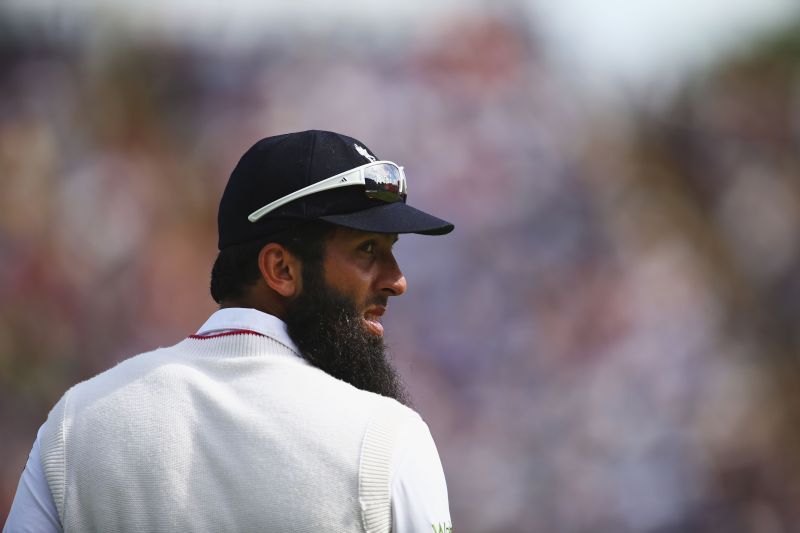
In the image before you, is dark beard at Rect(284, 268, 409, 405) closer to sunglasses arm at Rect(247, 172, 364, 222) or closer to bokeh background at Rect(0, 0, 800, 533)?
sunglasses arm at Rect(247, 172, 364, 222)

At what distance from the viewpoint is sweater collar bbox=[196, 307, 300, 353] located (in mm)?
1821

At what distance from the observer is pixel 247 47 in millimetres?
5641

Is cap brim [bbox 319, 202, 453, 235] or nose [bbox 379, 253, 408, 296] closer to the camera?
cap brim [bbox 319, 202, 453, 235]

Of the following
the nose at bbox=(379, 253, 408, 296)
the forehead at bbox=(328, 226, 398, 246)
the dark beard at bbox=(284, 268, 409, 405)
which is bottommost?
the dark beard at bbox=(284, 268, 409, 405)

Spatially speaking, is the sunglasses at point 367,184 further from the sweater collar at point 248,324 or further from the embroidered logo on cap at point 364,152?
the sweater collar at point 248,324

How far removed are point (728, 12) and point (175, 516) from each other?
496 centimetres

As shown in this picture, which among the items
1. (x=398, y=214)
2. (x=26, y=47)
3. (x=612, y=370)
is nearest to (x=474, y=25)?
(x=612, y=370)

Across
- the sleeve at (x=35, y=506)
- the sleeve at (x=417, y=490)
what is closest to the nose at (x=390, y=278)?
the sleeve at (x=417, y=490)

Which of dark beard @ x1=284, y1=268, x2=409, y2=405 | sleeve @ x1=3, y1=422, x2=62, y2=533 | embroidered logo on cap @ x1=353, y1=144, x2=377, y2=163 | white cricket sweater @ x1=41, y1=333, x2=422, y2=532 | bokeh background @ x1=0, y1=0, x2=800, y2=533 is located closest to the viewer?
white cricket sweater @ x1=41, y1=333, x2=422, y2=532

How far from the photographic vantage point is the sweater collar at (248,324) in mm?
1821

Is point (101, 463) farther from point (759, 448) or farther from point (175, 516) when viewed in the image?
point (759, 448)

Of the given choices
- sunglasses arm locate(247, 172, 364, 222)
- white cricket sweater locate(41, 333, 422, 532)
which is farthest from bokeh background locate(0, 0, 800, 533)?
white cricket sweater locate(41, 333, 422, 532)

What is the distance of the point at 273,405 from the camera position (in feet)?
5.48

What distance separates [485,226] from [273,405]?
4013 millimetres
